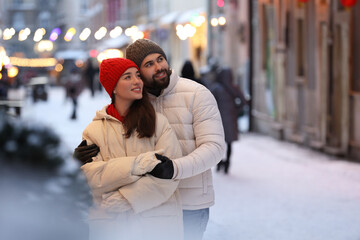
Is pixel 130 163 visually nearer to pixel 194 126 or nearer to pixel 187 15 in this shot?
pixel 194 126

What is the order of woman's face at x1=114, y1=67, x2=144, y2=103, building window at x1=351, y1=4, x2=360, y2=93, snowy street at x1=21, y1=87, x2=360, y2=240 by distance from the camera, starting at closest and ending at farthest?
woman's face at x1=114, y1=67, x2=144, y2=103 → snowy street at x1=21, y1=87, x2=360, y2=240 → building window at x1=351, y1=4, x2=360, y2=93

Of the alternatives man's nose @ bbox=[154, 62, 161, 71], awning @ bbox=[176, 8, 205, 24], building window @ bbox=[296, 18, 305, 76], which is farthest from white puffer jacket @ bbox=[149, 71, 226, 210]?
awning @ bbox=[176, 8, 205, 24]

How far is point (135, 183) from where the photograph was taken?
11.9 ft

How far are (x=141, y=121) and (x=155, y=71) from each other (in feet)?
1.29

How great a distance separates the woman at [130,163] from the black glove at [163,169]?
0.07ft

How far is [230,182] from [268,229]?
3.37 metres

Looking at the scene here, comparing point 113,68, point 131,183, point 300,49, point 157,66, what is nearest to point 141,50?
point 157,66

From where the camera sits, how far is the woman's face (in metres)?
3.78

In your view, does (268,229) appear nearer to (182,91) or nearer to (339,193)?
(339,193)

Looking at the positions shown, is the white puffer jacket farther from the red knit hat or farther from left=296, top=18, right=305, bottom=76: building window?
left=296, top=18, right=305, bottom=76: building window

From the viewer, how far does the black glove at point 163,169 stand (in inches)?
142

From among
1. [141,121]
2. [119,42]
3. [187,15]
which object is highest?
[141,121]

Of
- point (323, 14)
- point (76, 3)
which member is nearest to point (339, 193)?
point (323, 14)

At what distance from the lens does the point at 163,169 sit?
→ 3.61 meters
